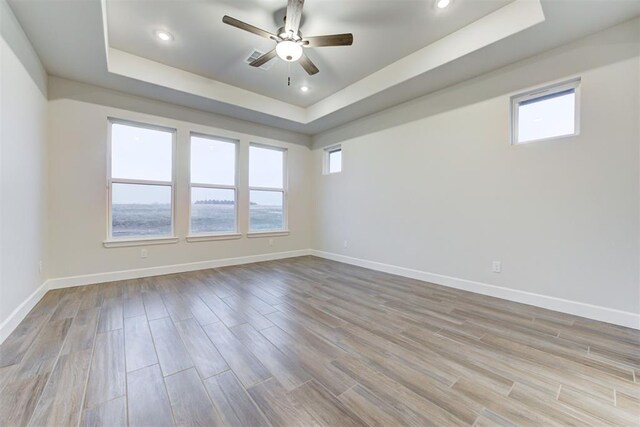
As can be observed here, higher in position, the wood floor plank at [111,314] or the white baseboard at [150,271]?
the white baseboard at [150,271]

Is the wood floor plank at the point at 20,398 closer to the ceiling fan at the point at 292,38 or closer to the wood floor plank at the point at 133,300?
the wood floor plank at the point at 133,300

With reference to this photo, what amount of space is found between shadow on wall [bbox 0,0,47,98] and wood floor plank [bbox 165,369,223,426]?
293 cm

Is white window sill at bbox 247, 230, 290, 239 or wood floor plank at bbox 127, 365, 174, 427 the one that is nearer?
wood floor plank at bbox 127, 365, 174, 427

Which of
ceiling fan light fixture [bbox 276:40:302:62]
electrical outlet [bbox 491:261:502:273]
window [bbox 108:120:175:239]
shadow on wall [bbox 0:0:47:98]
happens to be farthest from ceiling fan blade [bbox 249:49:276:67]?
electrical outlet [bbox 491:261:502:273]

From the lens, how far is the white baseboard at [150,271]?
10.7 feet

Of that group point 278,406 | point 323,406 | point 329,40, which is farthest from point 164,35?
point 323,406

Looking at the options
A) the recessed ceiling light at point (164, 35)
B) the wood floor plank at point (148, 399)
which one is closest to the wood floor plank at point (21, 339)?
the wood floor plank at point (148, 399)

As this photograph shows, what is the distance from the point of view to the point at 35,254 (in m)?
2.75

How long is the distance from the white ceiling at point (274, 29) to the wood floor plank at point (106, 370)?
304cm

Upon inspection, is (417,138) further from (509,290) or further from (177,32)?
(177,32)

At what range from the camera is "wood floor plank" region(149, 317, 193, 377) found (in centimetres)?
165

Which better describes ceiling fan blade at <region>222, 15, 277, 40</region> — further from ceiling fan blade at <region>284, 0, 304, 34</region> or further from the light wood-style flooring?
the light wood-style flooring

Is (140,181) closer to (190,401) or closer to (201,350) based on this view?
(201,350)

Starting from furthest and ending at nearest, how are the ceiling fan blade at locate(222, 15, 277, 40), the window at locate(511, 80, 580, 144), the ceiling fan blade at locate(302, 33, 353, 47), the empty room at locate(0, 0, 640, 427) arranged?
1. the window at locate(511, 80, 580, 144)
2. the ceiling fan blade at locate(302, 33, 353, 47)
3. the ceiling fan blade at locate(222, 15, 277, 40)
4. the empty room at locate(0, 0, 640, 427)
